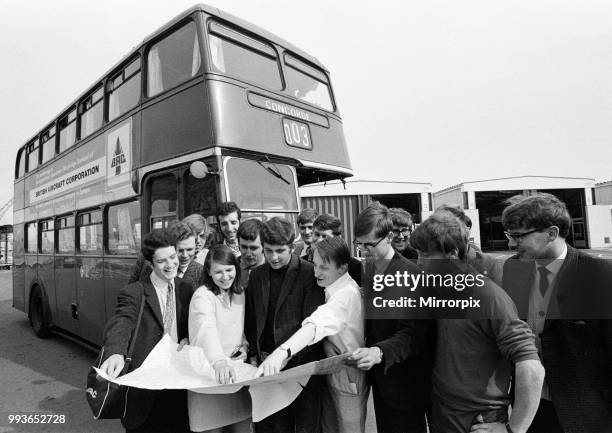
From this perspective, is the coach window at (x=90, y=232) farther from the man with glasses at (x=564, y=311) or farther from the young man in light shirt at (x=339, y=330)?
the man with glasses at (x=564, y=311)

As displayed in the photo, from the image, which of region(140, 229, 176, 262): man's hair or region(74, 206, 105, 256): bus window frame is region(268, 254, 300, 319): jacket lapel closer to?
region(140, 229, 176, 262): man's hair

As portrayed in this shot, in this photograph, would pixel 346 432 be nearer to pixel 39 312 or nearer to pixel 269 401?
pixel 269 401

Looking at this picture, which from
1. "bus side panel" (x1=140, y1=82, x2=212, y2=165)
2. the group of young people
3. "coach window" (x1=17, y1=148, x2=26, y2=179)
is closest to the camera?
the group of young people

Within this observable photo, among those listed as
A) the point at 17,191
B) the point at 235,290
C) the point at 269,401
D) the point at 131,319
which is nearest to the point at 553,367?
the point at 269,401

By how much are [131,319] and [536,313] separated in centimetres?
199

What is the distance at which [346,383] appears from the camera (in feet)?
6.20

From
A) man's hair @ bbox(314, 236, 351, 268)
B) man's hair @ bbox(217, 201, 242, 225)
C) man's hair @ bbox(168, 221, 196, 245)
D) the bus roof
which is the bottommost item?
man's hair @ bbox(314, 236, 351, 268)

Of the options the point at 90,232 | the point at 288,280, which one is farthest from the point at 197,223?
the point at 90,232

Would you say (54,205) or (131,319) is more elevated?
(54,205)

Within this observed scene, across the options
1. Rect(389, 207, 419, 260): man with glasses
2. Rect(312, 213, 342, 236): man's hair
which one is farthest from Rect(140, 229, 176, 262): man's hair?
Rect(389, 207, 419, 260): man with glasses

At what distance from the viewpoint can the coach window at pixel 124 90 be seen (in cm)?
451

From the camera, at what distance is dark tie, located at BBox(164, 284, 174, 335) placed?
2.10 meters

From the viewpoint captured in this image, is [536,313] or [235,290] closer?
[536,313]

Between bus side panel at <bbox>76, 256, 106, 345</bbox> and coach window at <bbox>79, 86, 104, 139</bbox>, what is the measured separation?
1.88 m
